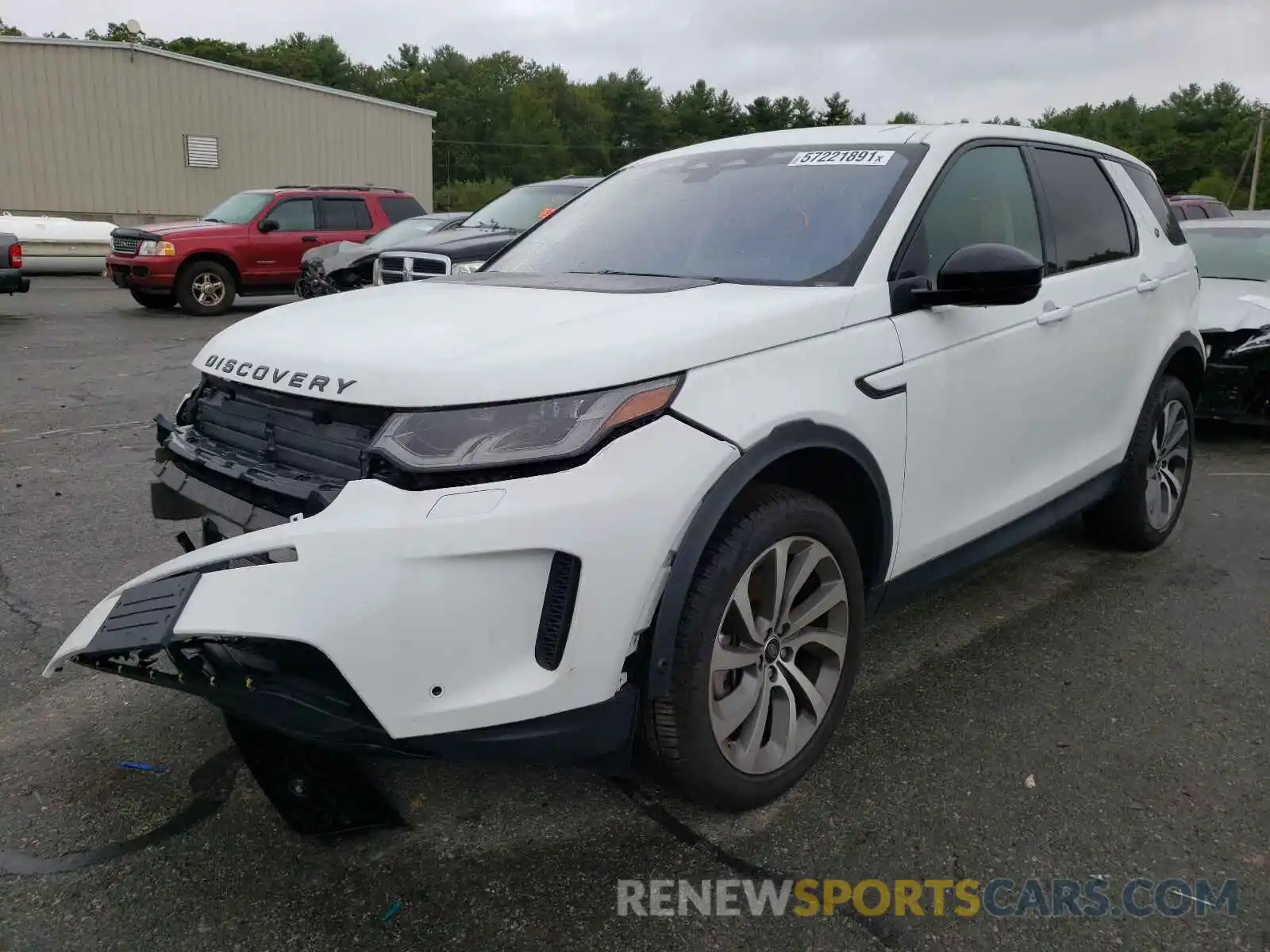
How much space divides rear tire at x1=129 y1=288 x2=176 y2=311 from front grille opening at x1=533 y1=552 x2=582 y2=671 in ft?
43.1

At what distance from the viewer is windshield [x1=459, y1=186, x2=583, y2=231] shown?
1040 centimetres

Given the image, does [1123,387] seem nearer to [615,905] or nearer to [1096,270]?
[1096,270]

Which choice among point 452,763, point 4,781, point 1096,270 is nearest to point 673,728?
point 452,763

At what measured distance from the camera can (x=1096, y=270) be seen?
4016 mm

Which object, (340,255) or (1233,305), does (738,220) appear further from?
(340,255)

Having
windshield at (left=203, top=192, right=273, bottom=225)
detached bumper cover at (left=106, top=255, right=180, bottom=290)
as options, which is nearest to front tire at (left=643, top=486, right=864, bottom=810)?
detached bumper cover at (left=106, top=255, right=180, bottom=290)

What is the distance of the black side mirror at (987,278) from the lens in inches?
114

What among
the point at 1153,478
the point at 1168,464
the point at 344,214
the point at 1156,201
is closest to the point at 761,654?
the point at 1153,478

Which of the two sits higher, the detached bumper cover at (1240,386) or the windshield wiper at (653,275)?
the windshield wiper at (653,275)

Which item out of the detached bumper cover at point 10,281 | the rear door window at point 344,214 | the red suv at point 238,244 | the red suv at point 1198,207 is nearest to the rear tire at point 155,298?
the red suv at point 238,244

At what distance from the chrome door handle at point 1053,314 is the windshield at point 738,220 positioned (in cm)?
74

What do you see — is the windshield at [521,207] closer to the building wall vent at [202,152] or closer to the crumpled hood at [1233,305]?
the crumpled hood at [1233,305]

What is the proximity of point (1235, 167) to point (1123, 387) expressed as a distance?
89656 mm

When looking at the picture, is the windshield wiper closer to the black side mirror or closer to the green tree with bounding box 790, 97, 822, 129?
the black side mirror
